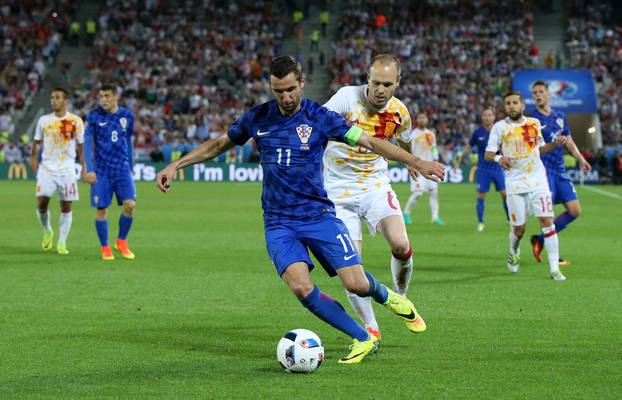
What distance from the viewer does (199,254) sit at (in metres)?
15.5

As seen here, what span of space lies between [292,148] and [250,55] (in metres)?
42.0

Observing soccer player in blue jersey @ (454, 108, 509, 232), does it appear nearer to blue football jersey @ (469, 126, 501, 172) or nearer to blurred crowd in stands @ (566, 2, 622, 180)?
blue football jersey @ (469, 126, 501, 172)

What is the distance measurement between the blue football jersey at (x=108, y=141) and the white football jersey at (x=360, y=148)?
625 cm

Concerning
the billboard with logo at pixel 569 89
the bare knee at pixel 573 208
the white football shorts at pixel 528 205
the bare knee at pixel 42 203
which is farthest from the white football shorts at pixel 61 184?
the billboard with logo at pixel 569 89

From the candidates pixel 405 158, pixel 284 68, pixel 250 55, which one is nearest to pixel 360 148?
pixel 284 68

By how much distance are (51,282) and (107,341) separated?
4080mm

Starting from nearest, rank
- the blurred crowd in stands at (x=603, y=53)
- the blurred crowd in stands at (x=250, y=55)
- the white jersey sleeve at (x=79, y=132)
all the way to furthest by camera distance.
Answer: the white jersey sleeve at (x=79, y=132) → the blurred crowd in stands at (x=250, y=55) → the blurred crowd in stands at (x=603, y=53)

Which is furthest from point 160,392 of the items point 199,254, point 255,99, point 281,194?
point 255,99

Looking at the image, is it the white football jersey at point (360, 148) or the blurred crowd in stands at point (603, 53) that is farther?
the blurred crowd in stands at point (603, 53)

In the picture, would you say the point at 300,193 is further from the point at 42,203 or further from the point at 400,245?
the point at 42,203

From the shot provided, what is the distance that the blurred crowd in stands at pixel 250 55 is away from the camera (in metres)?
44.6

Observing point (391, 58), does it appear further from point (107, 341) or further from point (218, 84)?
point (218, 84)

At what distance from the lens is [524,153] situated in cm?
1253

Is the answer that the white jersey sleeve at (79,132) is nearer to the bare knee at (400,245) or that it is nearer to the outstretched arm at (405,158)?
the bare knee at (400,245)
